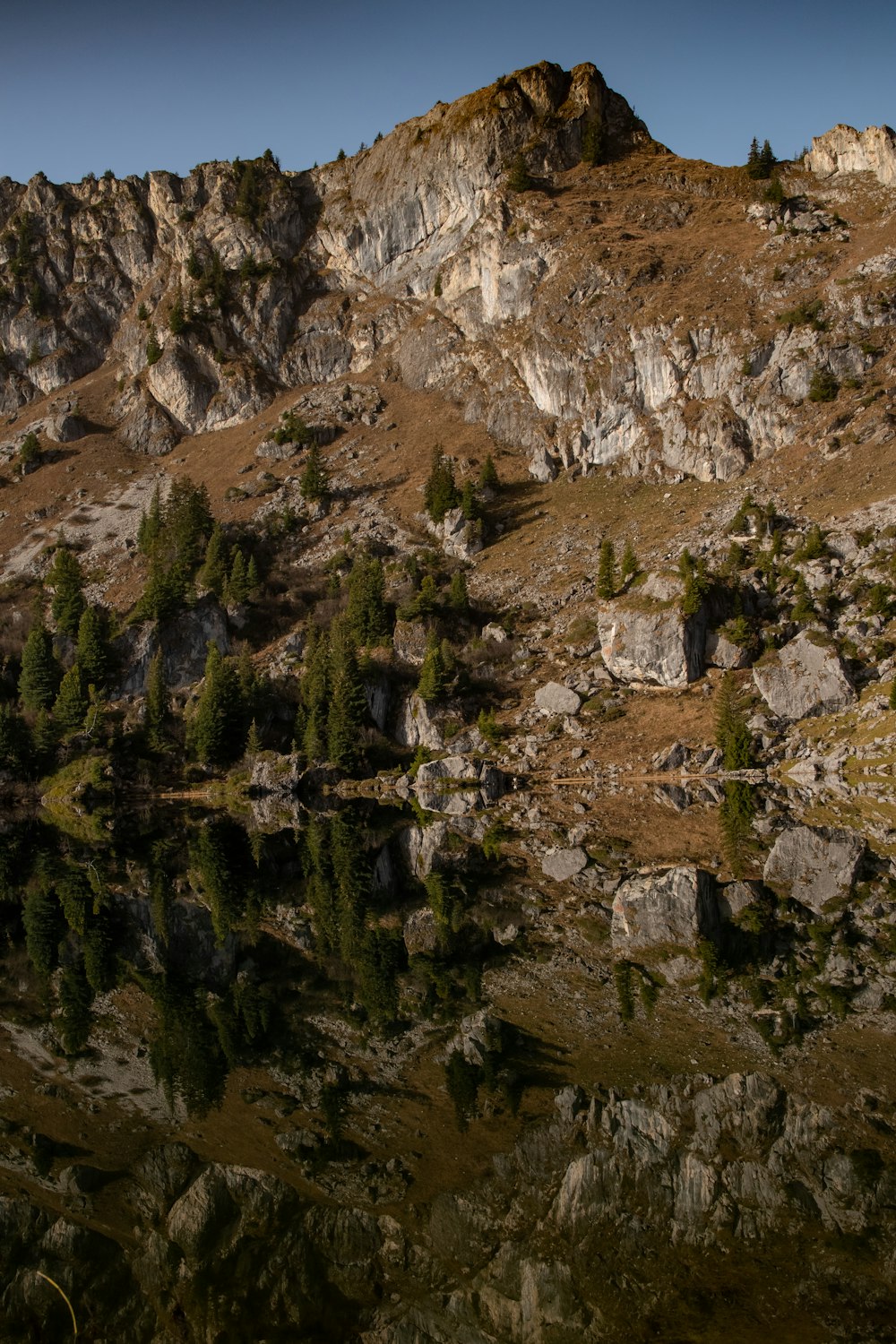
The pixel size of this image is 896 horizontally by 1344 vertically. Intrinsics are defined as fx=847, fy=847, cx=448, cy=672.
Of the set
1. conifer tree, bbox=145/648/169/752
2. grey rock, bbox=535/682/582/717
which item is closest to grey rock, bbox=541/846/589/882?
grey rock, bbox=535/682/582/717

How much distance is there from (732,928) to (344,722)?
4620 centimetres

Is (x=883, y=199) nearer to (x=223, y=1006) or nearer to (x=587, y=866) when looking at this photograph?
(x=587, y=866)

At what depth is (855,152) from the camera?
104 meters

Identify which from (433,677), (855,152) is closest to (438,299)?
(855,152)

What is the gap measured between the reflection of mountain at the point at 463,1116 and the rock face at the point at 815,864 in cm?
30

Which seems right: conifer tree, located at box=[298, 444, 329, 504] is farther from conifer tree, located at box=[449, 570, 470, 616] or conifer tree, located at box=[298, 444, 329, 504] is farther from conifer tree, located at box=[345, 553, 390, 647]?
conifer tree, located at box=[449, 570, 470, 616]

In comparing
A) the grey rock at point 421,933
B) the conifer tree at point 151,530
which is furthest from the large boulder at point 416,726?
the conifer tree at point 151,530

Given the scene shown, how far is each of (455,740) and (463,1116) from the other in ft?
172

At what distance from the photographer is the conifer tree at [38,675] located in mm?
81188

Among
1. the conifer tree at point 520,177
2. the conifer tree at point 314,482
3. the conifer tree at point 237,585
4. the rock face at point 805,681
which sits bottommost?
the rock face at point 805,681

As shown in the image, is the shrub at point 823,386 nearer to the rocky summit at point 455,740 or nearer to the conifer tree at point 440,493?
the rocky summit at point 455,740

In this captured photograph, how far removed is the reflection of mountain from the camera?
12242mm

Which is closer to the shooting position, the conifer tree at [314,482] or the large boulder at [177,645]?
the large boulder at [177,645]

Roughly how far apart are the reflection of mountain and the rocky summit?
0.11m
